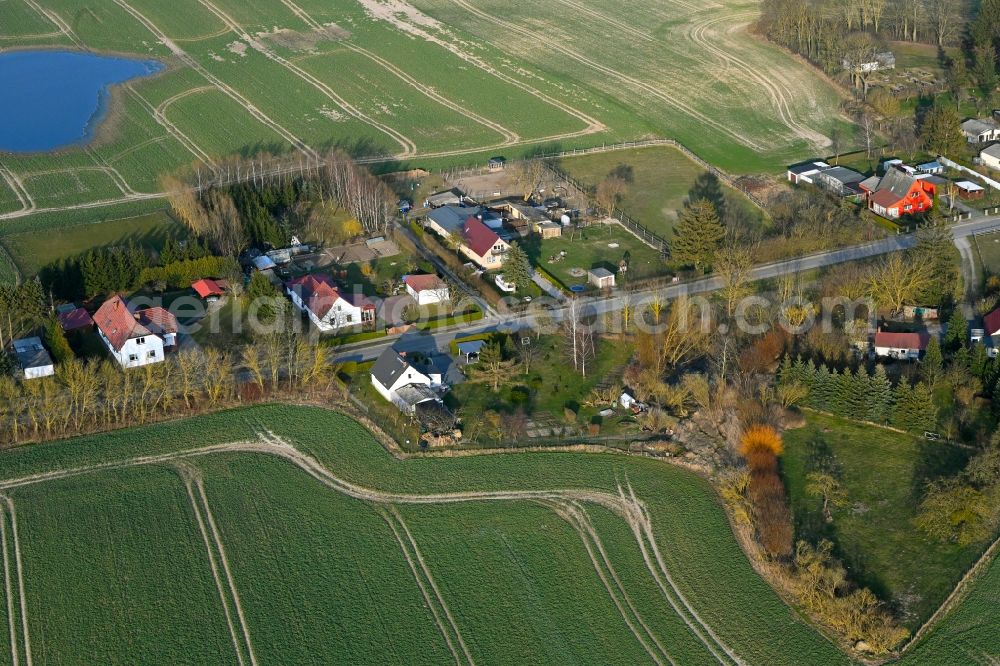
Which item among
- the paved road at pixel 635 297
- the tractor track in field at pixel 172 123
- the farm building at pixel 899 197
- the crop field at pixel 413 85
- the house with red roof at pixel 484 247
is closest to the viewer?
the paved road at pixel 635 297

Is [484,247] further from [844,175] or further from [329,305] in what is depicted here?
[844,175]

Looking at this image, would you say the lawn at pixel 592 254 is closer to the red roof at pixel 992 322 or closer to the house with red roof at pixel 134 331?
the red roof at pixel 992 322

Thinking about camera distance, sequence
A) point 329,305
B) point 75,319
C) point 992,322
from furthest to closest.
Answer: point 329,305 < point 75,319 < point 992,322

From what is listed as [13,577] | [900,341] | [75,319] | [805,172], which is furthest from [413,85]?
[13,577]

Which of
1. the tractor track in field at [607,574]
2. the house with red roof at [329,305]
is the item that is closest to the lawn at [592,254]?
the house with red roof at [329,305]

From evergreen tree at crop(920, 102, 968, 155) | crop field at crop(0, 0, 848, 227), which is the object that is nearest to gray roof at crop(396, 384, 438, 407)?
crop field at crop(0, 0, 848, 227)

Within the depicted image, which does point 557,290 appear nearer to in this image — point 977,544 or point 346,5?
point 977,544
